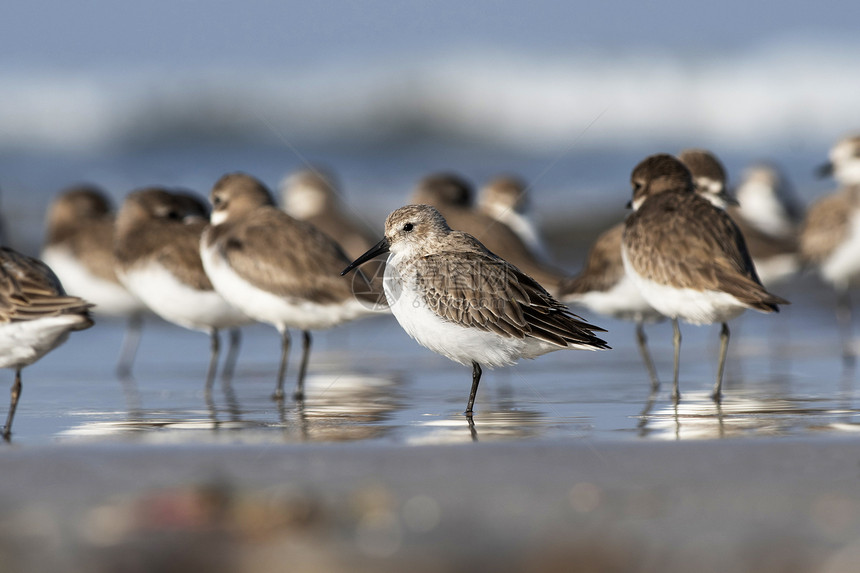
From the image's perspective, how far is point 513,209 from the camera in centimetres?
1215

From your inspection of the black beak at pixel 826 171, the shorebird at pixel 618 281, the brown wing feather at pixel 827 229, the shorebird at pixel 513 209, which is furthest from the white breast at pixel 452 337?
the black beak at pixel 826 171

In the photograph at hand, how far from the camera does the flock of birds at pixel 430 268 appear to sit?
255 inches

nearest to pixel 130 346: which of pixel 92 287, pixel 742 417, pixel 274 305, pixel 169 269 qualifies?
pixel 92 287

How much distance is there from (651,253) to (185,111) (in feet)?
94.8

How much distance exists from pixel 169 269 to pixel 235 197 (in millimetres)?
809

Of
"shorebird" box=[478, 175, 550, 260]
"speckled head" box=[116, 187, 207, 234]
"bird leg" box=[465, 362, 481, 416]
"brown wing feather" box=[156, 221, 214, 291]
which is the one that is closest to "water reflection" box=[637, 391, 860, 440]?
"bird leg" box=[465, 362, 481, 416]

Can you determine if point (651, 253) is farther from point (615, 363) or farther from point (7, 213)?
point (7, 213)

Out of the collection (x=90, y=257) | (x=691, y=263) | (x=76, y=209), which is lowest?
(x=691, y=263)

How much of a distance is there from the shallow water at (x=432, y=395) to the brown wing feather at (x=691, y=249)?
736 millimetres

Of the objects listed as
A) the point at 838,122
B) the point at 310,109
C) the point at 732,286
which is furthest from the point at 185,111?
the point at 732,286

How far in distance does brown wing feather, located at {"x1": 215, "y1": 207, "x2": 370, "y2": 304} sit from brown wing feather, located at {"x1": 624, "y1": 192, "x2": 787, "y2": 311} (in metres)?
2.08

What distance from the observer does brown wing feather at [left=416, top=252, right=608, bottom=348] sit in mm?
6344

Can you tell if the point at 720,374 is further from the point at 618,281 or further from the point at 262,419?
the point at 262,419

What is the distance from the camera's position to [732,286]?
7.10 m
